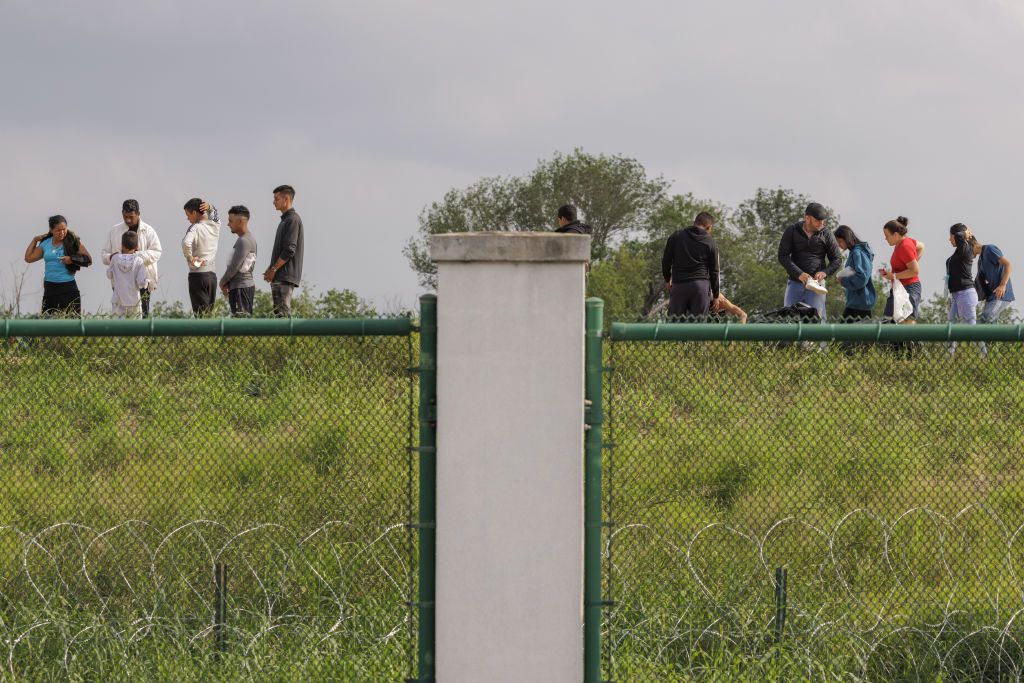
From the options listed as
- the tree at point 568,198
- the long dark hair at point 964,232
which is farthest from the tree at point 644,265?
the long dark hair at point 964,232

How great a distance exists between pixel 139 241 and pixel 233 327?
736cm

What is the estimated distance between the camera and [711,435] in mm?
5312

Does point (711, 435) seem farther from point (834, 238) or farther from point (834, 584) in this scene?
point (834, 238)

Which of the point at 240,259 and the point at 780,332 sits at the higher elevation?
the point at 240,259

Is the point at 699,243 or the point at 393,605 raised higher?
the point at 699,243

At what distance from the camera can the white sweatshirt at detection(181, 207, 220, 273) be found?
1180 cm

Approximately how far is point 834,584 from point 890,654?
373 mm

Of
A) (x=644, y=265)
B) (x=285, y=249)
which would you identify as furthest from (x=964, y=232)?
(x=644, y=265)

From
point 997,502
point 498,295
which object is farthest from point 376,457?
point 997,502

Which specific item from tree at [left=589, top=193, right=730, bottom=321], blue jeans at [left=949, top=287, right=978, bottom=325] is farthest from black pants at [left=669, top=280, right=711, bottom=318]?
tree at [left=589, top=193, right=730, bottom=321]

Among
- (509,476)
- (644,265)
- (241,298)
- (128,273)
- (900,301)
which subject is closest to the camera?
(509,476)

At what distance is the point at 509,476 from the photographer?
4.58m

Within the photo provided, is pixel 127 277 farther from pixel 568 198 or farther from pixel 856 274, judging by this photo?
pixel 568 198

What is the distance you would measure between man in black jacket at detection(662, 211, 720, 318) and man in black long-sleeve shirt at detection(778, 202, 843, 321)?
0.98 metres
